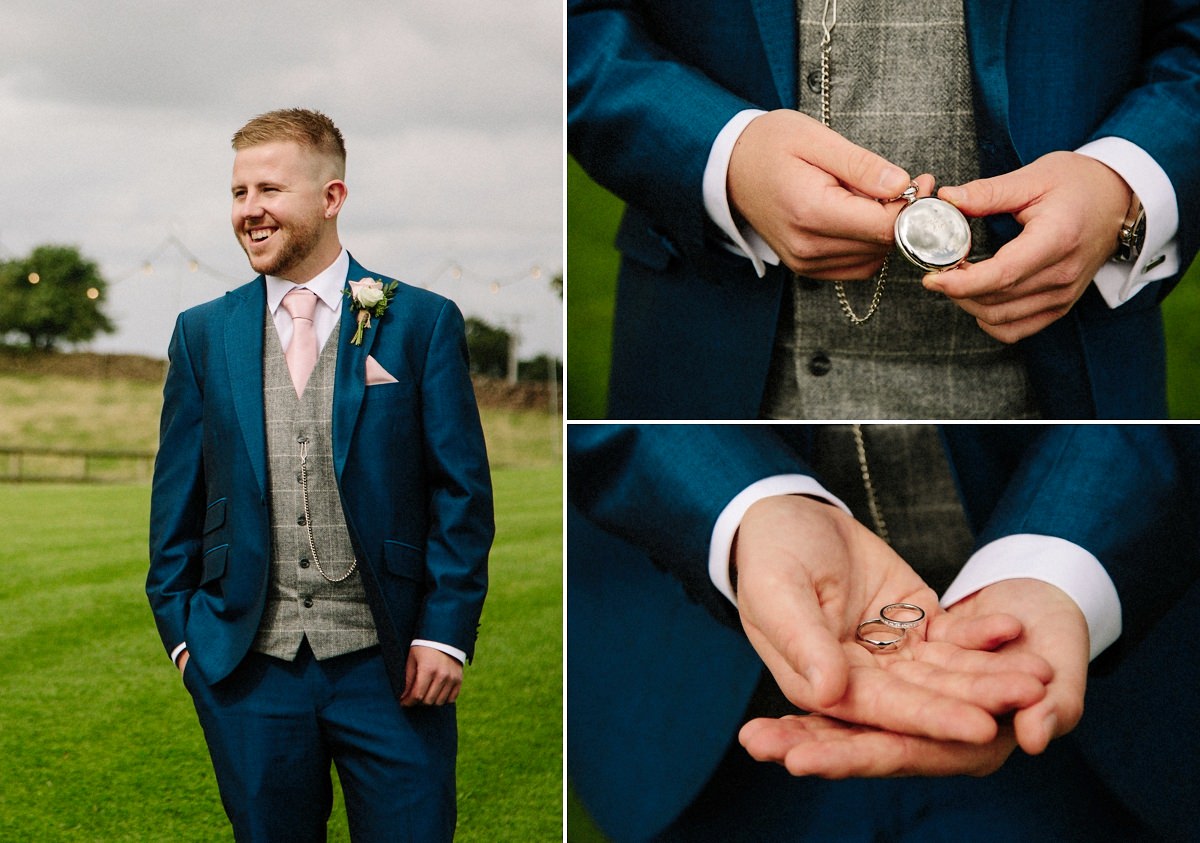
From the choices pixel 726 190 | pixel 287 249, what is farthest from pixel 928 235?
pixel 287 249

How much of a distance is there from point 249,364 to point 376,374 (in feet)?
0.70

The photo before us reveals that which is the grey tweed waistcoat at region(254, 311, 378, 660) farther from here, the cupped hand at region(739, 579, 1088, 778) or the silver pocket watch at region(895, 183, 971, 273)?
the silver pocket watch at region(895, 183, 971, 273)

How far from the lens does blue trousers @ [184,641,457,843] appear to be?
177 centimetres

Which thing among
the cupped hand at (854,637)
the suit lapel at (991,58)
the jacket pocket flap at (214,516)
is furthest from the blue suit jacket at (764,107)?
the jacket pocket flap at (214,516)

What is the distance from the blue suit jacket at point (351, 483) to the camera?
176 cm

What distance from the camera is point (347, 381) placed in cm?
179

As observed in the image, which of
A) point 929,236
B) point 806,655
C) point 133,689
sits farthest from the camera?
point 133,689

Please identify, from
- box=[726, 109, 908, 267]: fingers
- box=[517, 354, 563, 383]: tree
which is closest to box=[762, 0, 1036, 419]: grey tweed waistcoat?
box=[726, 109, 908, 267]: fingers

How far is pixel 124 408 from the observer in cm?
205

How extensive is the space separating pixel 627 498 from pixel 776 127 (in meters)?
0.65

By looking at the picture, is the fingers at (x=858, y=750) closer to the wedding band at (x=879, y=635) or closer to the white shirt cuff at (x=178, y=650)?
the wedding band at (x=879, y=635)

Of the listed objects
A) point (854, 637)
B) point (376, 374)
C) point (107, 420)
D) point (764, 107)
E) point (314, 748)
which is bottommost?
point (314, 748)

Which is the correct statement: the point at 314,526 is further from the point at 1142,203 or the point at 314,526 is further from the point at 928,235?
the point at 1142,203

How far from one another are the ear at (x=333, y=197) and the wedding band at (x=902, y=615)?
1.14 m
